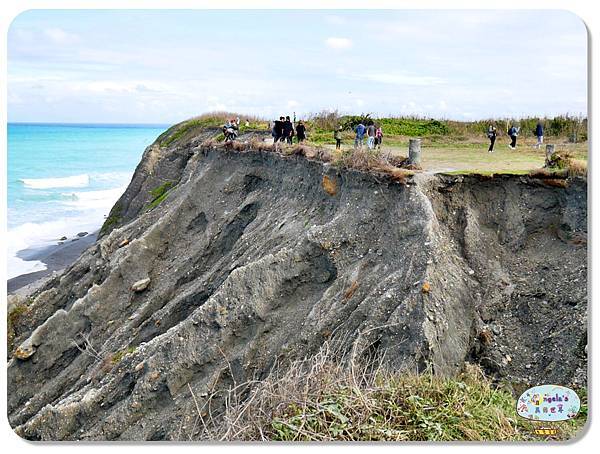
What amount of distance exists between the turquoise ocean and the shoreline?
70 cm

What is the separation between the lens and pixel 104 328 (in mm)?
19969

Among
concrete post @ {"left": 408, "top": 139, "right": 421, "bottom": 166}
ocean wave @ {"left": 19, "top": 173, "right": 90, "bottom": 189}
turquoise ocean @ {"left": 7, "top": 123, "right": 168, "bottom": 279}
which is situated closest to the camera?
concrete post @ {"left": 408, "top": 139, "right": 421, "bottom": 166}

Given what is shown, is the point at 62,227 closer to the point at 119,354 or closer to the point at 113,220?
the point at 113,220

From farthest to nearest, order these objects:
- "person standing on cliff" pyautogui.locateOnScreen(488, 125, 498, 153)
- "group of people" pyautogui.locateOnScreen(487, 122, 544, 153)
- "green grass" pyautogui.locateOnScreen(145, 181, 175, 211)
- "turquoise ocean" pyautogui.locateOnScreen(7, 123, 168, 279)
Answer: "turquoise ocean" pyautogui.locateOnScreen(7, 123, 168, 279), "green grass" pyautogui.locateOnScreen(145, 181, 175, 211), "group of people" pyautogui.locateOnScreen(487, 122, 544, 153), "person standing on cliff" pyautogui.locateOnScreen(488, 125, 498, 153)

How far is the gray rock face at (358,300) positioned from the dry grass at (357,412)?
1788 mm

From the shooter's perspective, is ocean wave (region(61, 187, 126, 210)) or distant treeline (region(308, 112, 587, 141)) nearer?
distant treeline (region(308, 112, 587, 141))

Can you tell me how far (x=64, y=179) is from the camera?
54.2 meters

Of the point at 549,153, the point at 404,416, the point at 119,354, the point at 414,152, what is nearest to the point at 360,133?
the point at 414,152

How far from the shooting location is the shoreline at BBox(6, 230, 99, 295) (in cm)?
3061

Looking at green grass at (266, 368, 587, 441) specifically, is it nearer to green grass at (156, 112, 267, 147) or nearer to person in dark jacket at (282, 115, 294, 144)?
person in dark jacket at (282, 115, 294, 144)

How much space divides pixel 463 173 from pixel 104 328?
1215cm

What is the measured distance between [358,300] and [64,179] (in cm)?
4650

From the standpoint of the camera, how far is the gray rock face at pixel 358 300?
12.5m

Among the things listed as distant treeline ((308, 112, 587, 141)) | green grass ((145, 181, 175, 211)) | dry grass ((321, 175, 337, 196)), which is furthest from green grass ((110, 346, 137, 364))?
green grass ((145, 181, 175, 211))
